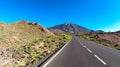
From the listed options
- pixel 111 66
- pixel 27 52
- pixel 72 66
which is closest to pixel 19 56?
pixel 27 52

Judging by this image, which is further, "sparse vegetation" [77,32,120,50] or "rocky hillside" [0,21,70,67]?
"sparse vegetation" [77,32,120,50]

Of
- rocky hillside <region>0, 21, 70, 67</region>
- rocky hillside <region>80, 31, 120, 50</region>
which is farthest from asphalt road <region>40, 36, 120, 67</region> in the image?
rocky hillside <region>80, 31, 120, 50</region>

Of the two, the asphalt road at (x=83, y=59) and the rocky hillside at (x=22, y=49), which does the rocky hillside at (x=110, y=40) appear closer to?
the rocky hillside at (x=22, y=49)

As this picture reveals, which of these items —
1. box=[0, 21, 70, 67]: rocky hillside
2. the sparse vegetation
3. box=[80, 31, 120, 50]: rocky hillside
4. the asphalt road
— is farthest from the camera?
box=[80, 31, 120, 50]: rocky hillside

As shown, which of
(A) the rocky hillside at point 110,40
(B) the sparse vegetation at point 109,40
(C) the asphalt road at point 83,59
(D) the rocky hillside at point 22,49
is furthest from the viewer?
(A) the rocky hillside at point 110,40

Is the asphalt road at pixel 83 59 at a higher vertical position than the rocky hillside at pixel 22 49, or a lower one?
lower

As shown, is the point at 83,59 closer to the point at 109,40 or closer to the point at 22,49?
the point at 22,49

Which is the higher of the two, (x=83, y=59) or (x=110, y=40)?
(x=83, y=59)

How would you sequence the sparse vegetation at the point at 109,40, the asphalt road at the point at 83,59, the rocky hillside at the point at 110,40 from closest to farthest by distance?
the asphalt road at the point at 83,59 < the sparse vegetation at the point at 109,40 < the rocky hillside at the point at 110,40

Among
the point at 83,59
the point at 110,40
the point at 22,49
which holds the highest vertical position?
the point at 22,49

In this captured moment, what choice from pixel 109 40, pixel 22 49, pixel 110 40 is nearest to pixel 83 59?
pixel 22 49

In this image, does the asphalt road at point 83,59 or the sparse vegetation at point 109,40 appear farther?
the sparse vegetation at point 109,40

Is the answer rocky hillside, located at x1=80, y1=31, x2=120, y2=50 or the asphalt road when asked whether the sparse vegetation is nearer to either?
rocky hillside, located at x1=80, y1=31, x2=120, y2=50

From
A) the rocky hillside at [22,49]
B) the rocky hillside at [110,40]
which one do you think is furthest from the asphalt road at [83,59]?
the rocky hillside at [110,40]
